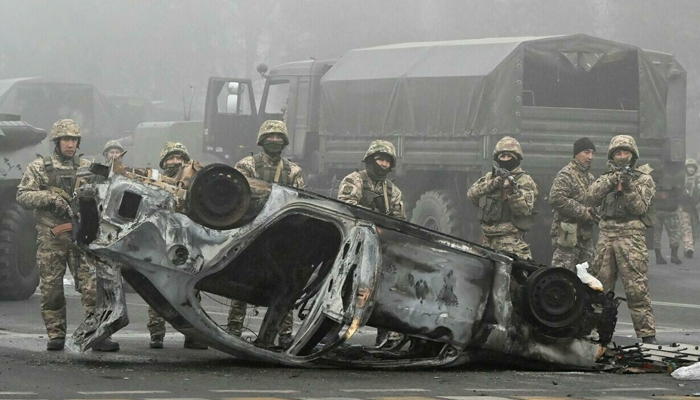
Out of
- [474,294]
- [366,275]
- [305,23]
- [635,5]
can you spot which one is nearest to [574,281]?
[474,294]

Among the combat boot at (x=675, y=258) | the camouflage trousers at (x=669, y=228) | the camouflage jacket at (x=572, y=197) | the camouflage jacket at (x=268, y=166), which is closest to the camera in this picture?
the camouflage jacket at (x=268, y=166)

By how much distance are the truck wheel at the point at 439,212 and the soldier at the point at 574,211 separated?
18.0ft

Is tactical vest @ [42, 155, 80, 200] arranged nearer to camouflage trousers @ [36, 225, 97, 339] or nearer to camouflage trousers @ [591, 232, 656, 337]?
camouflage trousers @ [36, 225, 97, 339]

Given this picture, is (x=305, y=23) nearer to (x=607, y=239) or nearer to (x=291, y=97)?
(x=291, y=97)

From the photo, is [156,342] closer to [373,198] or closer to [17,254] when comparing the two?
[373,198]

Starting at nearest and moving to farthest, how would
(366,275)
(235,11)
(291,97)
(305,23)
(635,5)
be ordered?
1. (366,275)
2. (291,97)
3. (635,5)
4. (305,23)
5. (235,11)

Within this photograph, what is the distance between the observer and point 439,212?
20281 millimetres

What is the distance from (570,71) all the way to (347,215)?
11820mm

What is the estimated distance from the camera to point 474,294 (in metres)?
9.46

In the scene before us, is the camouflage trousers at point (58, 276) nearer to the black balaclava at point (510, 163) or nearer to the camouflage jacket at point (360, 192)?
the camouflage jacket at point (360, 192)

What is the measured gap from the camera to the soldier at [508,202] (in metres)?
12.8

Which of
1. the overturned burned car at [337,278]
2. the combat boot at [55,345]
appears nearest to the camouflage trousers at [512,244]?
the overturned burned car at [337,278]

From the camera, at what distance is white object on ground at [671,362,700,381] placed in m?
9.27

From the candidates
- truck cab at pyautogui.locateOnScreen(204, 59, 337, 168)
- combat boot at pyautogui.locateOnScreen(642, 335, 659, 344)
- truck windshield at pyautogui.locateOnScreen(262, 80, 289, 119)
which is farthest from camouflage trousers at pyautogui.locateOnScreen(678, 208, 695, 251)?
combat boot at pyautogui.locateOnScreen(642, 335, 659, 344)
